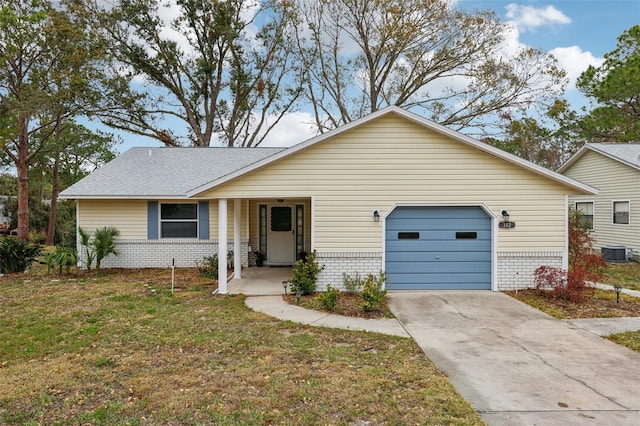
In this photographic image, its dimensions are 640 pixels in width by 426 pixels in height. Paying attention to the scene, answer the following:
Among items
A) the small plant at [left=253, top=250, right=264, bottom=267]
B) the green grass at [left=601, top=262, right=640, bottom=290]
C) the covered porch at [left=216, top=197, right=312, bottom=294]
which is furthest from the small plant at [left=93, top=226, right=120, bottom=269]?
the green grass at [left=601, top=262, right=640, bottom=290]

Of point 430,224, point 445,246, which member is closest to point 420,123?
point 430,224

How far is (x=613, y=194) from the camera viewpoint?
15.2 metres

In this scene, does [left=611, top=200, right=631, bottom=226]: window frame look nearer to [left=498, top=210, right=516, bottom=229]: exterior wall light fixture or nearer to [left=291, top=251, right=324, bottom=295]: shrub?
[left=498, top=210, right=516, bottom=229]: exterior wall light fixture

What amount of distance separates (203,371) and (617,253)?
1616 cm

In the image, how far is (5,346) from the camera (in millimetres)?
5492

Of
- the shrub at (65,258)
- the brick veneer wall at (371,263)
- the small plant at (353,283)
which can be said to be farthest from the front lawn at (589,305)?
the shrub at (65,258)

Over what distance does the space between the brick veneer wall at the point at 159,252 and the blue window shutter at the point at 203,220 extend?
0.24 m

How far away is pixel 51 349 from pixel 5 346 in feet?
2.52

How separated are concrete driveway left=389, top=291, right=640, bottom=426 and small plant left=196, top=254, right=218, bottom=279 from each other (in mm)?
5758

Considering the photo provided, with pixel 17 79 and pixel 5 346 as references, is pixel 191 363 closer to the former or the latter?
pixel 5 346

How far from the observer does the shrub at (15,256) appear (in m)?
11.7

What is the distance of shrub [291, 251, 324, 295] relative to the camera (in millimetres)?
8578

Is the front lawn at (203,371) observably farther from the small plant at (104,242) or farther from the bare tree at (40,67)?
the bare tree at (40,67)

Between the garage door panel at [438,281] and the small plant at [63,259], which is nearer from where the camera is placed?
the garage door panel at [438,281]
